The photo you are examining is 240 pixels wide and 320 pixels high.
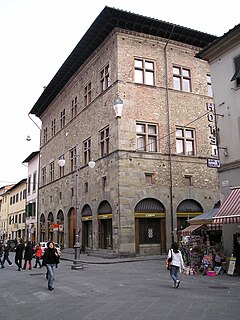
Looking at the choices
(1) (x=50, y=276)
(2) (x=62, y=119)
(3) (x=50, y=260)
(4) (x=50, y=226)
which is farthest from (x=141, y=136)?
(4) (x=50, y=226)

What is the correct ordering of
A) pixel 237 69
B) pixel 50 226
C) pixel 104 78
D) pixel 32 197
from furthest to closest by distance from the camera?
pixel 32 197 → pixel 50 226 → pixel 104 78 → pixel 237 69

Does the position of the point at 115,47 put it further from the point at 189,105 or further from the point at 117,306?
the point at 117,306

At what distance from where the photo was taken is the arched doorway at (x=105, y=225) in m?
26.4

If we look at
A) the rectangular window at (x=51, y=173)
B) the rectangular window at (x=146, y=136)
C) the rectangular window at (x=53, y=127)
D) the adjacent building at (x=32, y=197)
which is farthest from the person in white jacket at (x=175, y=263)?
the adjacent building at (x=32, y=197)

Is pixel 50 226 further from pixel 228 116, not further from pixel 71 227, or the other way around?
pixel 228 116

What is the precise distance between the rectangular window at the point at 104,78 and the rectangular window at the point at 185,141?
6365 millimetres

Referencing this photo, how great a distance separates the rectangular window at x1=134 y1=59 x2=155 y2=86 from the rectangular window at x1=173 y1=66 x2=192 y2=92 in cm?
196

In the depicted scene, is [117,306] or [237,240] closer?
[117,306]

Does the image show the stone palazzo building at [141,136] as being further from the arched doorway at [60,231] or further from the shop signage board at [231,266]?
the shop signage board at [231,266]

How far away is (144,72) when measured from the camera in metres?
27.5

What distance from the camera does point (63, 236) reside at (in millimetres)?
35969

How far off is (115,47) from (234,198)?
16.0 metres

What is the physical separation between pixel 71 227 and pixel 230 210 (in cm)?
2176

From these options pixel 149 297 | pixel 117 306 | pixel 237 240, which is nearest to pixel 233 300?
pixel 149 297
